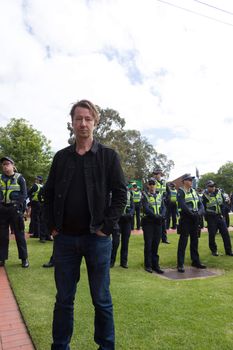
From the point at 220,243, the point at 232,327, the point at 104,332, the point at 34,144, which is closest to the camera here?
the point at 104,332

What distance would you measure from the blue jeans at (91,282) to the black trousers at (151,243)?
4100mm

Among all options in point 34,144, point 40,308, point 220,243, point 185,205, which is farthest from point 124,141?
point 40,308

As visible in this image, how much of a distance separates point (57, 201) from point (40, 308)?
218 cm

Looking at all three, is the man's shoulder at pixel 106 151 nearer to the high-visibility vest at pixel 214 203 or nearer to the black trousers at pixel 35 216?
the high-visibility vest at pixel 214 203

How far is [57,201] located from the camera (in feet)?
8.69

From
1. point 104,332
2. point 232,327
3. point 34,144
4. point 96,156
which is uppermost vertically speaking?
point 34,144

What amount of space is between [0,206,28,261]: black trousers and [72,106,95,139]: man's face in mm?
4374

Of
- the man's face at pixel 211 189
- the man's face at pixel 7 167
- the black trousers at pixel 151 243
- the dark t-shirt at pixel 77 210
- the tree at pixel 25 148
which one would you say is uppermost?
the tree at pixel 25 148

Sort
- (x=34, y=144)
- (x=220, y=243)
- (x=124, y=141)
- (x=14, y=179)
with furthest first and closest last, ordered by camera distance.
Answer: (x=124, y=141), (x=34, y=144), (x=220, y=243), (x=14, y=179)

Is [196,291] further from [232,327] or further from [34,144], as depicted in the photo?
[34,144]

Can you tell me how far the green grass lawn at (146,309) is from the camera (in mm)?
3240

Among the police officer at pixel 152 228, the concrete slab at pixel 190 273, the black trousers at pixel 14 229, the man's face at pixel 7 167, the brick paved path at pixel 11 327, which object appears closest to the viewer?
the brick paved path at pixel 11 327

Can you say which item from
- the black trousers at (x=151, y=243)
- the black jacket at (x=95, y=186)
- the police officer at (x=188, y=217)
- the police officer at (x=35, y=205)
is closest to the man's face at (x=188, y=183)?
the police officer at (x=188, y=217)

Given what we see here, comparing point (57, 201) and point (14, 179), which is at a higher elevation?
point (14, 179)
